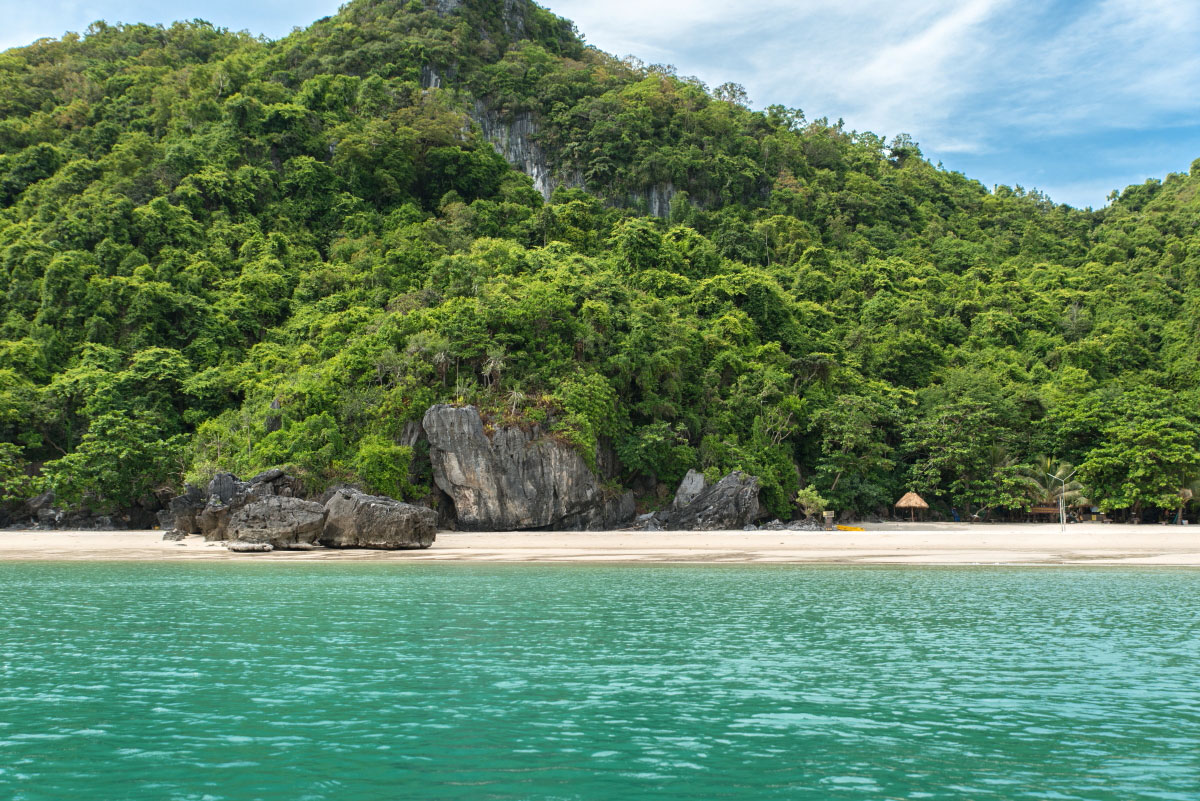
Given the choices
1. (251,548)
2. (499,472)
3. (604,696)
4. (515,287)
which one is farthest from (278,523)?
(604,696)

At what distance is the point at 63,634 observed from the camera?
514 inches

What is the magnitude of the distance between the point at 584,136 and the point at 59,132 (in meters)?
40.4

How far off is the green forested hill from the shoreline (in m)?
4.80

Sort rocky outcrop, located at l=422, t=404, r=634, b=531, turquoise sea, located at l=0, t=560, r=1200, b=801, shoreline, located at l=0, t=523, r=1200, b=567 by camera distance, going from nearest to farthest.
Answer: turquoise sea, located at l=0, t=560, r=1200, b=801, shoreline, located at l=0, t=523, r=1200, b=567, rocky outcrop, located at l=422, t=404, r=634, b=531

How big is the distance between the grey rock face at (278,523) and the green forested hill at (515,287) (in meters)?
4.91

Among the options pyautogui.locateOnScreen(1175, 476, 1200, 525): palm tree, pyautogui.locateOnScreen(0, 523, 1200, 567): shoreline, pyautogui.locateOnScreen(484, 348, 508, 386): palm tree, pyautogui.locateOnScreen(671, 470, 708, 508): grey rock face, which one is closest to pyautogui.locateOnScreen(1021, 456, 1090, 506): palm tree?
pyautogui.locateOnScreen(1175, 476, 1200, 525): palm tree

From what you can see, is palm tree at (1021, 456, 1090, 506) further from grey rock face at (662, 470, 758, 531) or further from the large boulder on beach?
the large boulder on beach

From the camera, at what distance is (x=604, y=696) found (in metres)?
9.03

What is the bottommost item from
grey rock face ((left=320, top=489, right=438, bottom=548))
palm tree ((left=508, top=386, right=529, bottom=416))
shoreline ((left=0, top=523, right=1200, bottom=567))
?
shoreline ((left=0, top=523, right=1200, bottom=567))

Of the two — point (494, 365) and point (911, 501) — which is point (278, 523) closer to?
point (494, 365)

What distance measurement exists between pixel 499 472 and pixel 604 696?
85.2 ft

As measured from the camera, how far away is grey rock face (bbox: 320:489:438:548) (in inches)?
1129

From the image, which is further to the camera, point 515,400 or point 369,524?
point 515,400

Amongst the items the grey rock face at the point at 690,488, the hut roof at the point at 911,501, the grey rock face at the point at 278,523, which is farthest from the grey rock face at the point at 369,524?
the hut roof at the point at 911,501
